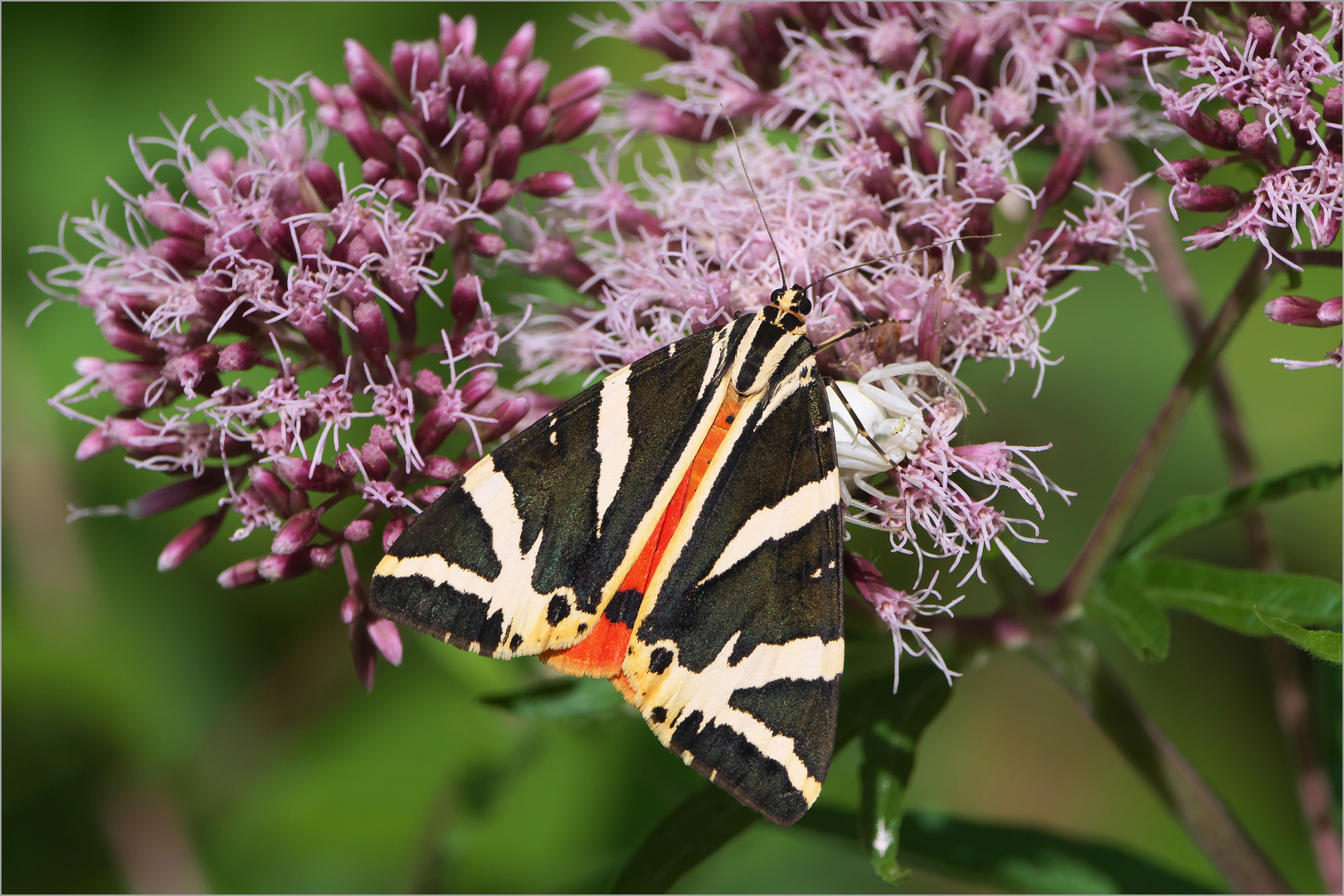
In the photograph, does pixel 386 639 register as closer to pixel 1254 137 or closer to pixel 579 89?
pixel 579 89

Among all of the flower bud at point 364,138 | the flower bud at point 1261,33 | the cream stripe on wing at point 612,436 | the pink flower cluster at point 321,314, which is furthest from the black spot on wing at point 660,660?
the flower bud at point 1261,33

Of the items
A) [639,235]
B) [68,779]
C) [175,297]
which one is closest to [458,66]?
[639,235]

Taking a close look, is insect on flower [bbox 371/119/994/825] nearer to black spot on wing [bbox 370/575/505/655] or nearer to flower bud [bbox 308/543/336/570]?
black spot on wing [bbox 370/575/505/655]

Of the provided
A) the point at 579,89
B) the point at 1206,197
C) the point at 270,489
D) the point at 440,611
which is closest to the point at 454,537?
the point at 440,611

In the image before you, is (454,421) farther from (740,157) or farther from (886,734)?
(886,734)

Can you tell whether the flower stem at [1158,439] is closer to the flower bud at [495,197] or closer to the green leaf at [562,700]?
the green leaf at [562,700]

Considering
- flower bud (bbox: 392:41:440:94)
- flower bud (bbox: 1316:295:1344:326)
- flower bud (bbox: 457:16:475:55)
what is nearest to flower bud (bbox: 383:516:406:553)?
flower bud (bbox: 392:41:440:94)

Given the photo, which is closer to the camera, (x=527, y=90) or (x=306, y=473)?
(x=306, y=473)
